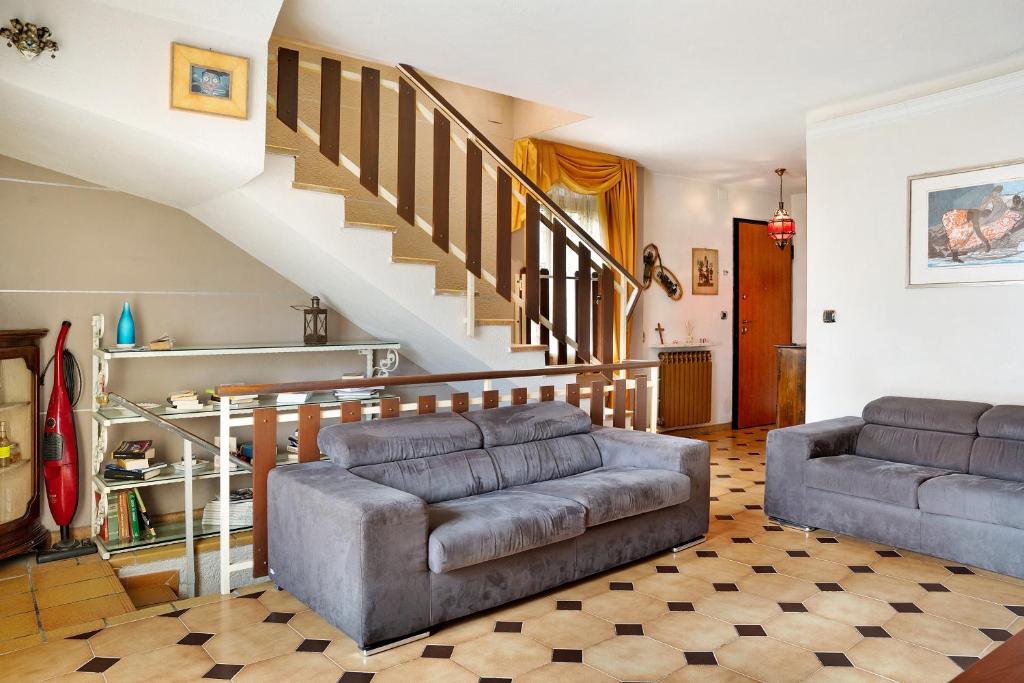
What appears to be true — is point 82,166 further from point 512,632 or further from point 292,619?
point 512,632

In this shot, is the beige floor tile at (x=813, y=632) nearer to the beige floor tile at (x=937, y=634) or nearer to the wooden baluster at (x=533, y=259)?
the beige floor tile at (x=937, y=634)

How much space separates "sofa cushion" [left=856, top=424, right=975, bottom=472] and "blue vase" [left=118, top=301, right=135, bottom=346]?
4.51 meters

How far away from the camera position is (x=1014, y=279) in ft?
14.4

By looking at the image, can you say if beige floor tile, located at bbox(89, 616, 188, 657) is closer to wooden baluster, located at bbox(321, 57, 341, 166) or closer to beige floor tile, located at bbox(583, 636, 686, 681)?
beige floor tile, located at bbox(583, 636, 686, 681)

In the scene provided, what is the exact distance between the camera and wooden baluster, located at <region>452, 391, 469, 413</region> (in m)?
3.97

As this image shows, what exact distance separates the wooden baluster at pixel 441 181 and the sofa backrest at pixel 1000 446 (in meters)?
3.23

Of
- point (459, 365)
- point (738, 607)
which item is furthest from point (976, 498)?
point (459, 365)

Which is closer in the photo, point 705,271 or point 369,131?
point 369,131

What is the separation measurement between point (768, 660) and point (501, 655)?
0.99 meters

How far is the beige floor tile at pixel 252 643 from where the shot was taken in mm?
2682

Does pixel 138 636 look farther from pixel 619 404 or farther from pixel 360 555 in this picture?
pixel 619 404

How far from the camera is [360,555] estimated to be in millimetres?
2654

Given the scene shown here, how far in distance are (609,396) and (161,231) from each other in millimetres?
3948

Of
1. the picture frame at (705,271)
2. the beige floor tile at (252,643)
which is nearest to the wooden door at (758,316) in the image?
the picture frame at (705,271)
